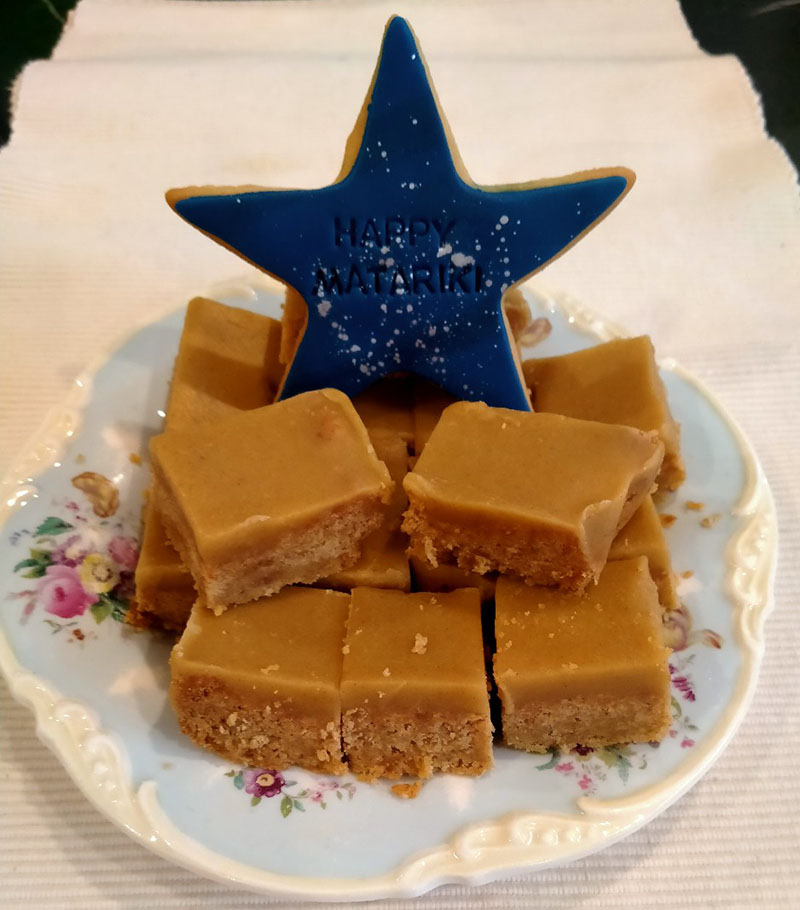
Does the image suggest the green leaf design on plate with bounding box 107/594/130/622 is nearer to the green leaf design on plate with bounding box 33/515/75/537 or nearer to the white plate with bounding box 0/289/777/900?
the white plate with bounding box 0/289/777/900

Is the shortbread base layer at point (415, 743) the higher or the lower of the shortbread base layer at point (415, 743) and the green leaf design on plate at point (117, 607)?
the lower

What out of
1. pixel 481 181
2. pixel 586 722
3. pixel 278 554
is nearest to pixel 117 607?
pixel 278 554

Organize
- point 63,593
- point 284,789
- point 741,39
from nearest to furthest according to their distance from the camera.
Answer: point 284,789 → point 63,593 → point 741,39

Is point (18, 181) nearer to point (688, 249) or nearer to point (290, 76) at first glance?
point (290, 76)

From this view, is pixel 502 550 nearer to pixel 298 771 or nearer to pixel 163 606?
pixel 298 771

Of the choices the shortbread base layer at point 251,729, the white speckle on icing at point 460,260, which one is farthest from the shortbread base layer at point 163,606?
the white speckle on icing at point 460,260

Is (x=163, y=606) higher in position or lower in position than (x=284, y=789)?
higher

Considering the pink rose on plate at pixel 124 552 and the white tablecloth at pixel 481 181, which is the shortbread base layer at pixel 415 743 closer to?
the white tablecloth at pixel 481 181
